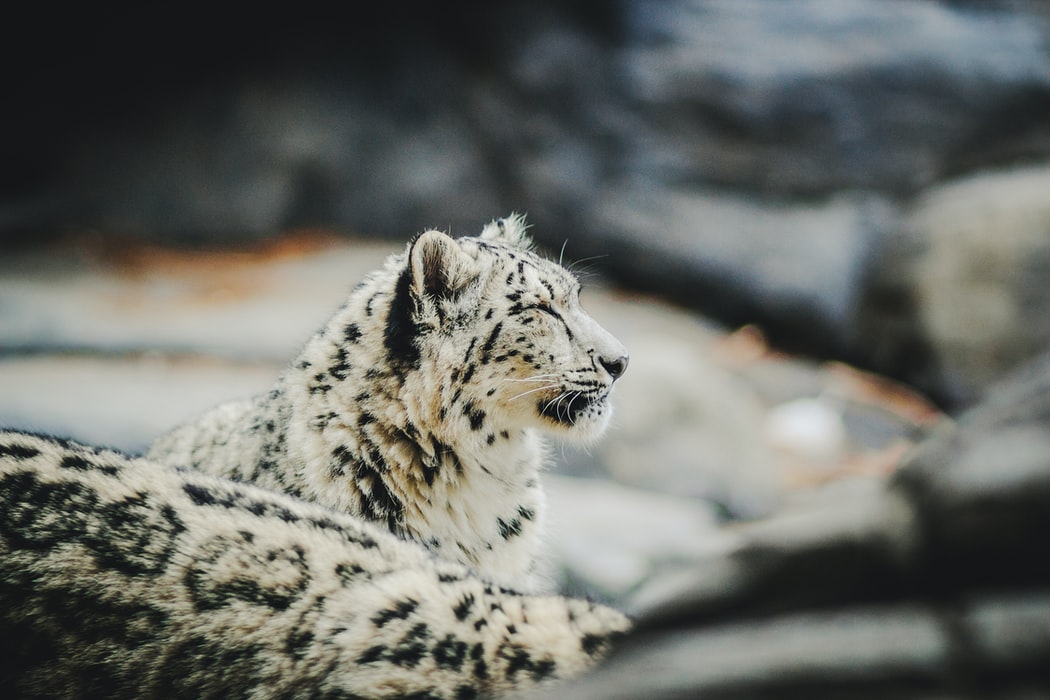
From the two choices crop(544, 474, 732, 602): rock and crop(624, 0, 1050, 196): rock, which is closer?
crop(544, 474, 732, 602): rock

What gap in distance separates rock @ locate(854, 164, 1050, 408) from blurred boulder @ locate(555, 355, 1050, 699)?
997 cm

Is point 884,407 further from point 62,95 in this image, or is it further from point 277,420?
point 62,95

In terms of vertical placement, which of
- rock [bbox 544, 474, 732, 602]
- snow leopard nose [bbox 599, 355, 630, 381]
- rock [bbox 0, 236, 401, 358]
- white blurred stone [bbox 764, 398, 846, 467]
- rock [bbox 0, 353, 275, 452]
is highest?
rock [bbox 0, 236, 401, 358]

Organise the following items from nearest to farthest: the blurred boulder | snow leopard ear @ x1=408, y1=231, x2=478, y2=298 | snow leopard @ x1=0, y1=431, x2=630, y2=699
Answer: the blurred boulder → snow leopard @ x1=0, y1=431, x2=630, y2=699 → snow leopard ear @ x1=408, y1=231, x2=478, y2=298

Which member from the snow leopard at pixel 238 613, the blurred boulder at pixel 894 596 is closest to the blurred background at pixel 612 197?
the snow leopard at pixel 238 613

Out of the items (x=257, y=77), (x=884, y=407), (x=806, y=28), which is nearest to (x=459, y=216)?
(x=257, y=77)

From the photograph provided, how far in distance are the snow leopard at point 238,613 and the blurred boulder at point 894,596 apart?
0.43 meters

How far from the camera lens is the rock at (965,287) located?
11.3m

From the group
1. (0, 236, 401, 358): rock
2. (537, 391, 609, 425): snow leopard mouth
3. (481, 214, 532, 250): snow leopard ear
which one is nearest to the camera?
(537, 391, 609, 425): snow leopard mouth

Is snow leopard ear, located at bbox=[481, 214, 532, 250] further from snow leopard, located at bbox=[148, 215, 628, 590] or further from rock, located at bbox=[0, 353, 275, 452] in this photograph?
rock, located at bbox=[0, 353, 275, 452]

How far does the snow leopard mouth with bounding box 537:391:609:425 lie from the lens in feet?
13.9

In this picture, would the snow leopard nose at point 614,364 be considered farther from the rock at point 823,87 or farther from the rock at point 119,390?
the rock at point 823,87

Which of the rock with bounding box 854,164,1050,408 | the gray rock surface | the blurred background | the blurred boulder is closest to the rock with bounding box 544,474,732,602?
the blurred background

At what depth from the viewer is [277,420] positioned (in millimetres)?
4188
